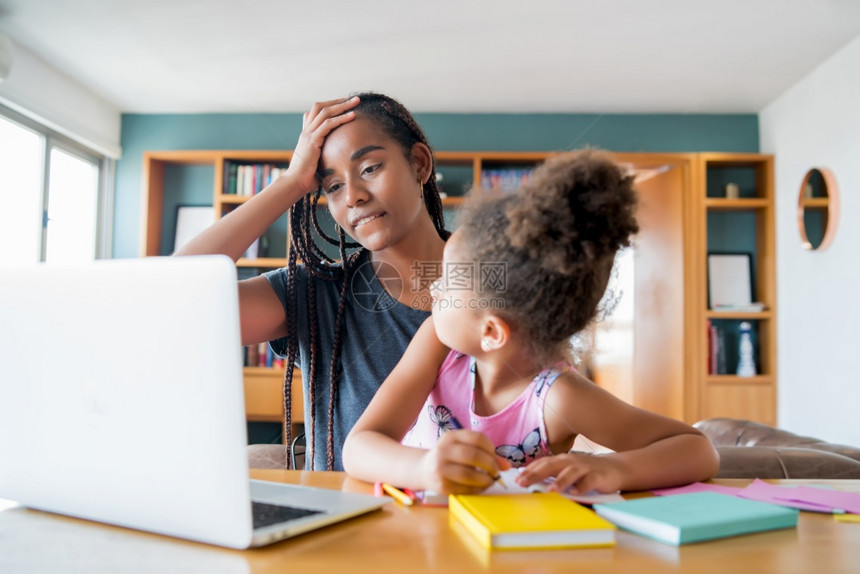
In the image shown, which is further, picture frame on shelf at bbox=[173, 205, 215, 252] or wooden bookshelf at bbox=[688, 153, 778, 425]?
picture frame on shelf at bbox=[173, 205, 215, 252]

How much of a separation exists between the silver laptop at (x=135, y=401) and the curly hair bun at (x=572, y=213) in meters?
0.35

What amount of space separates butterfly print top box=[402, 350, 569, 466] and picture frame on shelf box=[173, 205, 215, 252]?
167 inches

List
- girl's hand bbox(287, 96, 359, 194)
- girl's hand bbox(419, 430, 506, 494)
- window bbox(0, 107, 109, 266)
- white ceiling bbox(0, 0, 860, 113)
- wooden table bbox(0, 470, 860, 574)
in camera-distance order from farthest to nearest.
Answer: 1. window bbox(0, 107, 109, 266)
2. white ceiling bbox(0, 0, 860, 113)
3. girl's hand bbox(287, 96, 359, 194)
4. girl's hand bbox(419, 430, 506, 494)
5. wooden table bbox(0, 470, 860, 574)

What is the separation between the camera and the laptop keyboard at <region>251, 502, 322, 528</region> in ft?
2.12

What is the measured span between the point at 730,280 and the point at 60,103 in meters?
4.57

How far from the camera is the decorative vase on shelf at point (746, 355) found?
14.9ft

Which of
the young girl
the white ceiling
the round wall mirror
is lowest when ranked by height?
the young girl

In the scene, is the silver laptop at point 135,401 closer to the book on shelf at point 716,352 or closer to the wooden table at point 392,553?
the wooden table at point 392,553

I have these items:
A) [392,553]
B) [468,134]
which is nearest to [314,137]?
[392,553]

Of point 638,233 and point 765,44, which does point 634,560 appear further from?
point 765,44

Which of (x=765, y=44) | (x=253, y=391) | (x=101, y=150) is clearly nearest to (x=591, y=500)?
(x=765, y=44)

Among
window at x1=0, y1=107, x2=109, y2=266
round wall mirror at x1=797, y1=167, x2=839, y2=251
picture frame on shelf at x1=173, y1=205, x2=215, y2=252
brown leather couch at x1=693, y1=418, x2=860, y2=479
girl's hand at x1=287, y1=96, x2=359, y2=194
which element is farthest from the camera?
picture frame on shelf at x1=173, y1=205, x2=215, y2=252

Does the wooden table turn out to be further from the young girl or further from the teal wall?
the teal wall

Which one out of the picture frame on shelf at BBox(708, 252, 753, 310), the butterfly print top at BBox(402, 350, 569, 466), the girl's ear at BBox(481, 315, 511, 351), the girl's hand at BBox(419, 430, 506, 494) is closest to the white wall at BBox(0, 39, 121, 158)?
the butterfly print top at BBox(402, 350, 569, 466)
